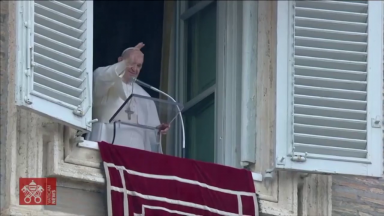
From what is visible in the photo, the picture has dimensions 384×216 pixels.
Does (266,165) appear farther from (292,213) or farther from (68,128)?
(68,128)

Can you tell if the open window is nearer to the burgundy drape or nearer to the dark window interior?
the dark window interior

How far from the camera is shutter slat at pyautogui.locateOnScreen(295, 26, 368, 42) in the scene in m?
11.6

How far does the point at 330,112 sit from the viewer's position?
1155 centimetres

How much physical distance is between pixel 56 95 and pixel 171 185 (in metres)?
0.83

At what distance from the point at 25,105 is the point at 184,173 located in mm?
1122

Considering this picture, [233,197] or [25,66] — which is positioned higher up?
[25,66]

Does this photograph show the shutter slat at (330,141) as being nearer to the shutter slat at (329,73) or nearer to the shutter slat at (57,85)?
the shutter slat at (329,73)

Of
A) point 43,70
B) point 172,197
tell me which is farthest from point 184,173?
point 43,70

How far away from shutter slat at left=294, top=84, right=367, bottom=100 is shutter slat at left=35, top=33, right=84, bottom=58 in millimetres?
1345

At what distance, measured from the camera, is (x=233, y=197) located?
11281 mm

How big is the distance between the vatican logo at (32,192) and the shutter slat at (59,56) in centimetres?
71

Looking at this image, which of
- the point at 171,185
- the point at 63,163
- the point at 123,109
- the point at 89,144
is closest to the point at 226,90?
the point at 123,109

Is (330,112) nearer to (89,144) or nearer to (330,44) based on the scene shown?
(330,44)

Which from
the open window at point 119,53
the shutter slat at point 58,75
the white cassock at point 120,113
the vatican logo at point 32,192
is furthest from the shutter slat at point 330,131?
the vatican logo at point 32,192
